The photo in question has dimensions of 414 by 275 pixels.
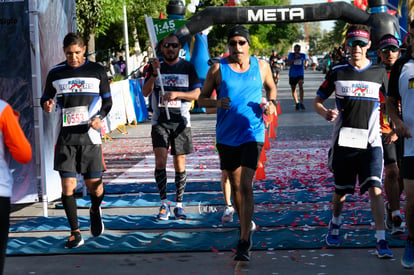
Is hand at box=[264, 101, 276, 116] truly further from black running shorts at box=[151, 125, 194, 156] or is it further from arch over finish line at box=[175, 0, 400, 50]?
arch over finish line at box=[175, 0, 400, 50]

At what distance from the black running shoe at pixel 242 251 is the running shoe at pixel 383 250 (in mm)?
1103

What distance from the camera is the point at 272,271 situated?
5.77 meters

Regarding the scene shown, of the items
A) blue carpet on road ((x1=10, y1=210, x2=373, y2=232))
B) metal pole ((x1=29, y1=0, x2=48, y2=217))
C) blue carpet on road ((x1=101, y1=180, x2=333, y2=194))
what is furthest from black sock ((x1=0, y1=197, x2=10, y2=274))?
blue carpet on road ((x1=101, y1=180, x2=333, y2=194))

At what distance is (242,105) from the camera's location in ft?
21.1

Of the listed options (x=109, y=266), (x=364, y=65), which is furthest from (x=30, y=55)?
(x=364, y=65)

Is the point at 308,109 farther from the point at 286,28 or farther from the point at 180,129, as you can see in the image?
the point at 286,28

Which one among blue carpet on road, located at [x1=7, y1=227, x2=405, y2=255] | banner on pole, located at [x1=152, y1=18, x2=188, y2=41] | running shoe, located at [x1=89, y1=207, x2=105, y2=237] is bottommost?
blue carpet on road, located at [x1=7, y1=227, x2=405, y2=255]

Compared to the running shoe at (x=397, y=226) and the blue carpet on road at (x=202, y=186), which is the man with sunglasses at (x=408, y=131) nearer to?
the running shoe at (x=397, y=226)

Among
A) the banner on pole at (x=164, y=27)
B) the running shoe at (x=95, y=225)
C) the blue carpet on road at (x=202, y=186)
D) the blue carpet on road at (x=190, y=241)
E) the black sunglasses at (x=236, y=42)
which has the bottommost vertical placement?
the blue carpet on road at (x=202, y=186)

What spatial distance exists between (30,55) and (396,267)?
5.05m

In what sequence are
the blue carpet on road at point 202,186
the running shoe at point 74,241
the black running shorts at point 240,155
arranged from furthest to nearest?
the blue carpet on road at point 202,186 → the running shoe at point 74,241 → the black running shorts at point 240,155

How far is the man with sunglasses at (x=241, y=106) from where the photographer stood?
632 cm

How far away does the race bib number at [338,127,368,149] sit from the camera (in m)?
6.23

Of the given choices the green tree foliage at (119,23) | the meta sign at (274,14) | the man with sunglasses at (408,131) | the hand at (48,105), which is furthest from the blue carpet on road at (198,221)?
the green tree foliage at (119,23)
